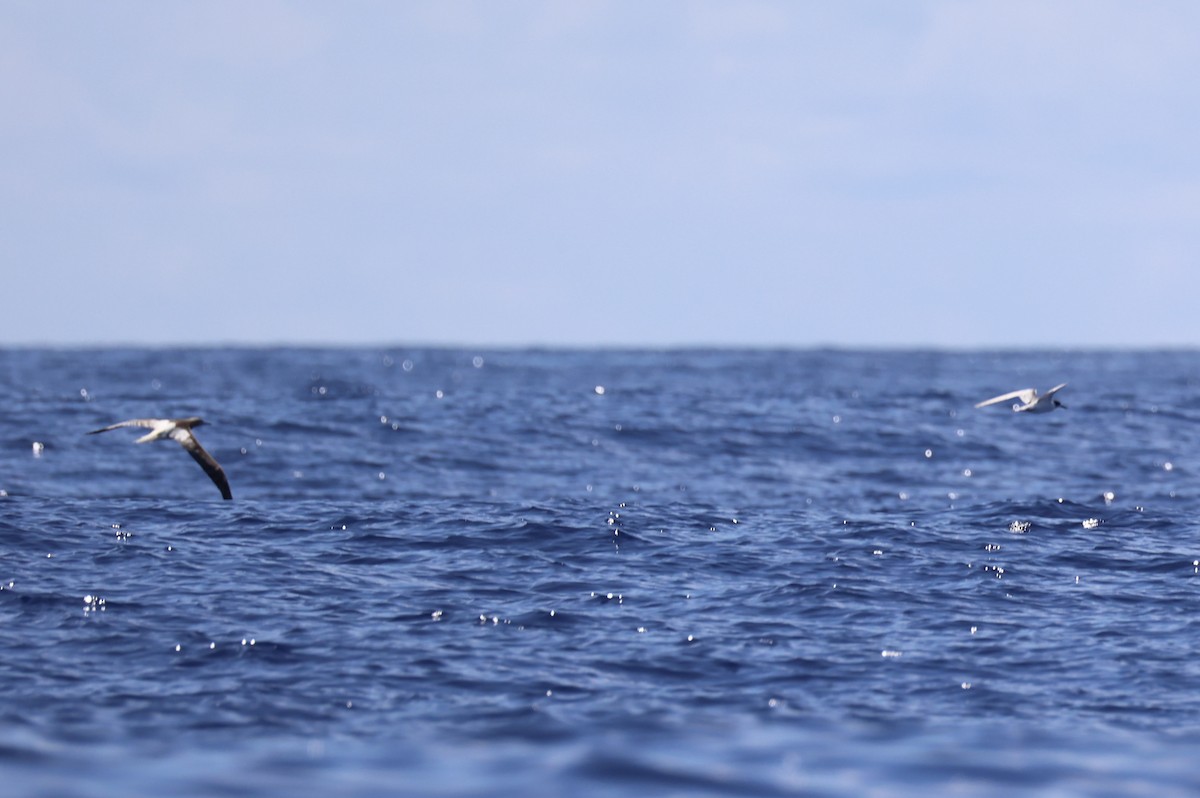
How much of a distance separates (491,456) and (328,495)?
7.01m

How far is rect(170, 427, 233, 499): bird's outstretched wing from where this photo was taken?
19422mm

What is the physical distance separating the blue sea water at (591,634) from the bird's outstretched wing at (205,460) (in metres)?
1.41

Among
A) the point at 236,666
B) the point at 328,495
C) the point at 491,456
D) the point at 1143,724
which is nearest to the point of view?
the point at 1143,724

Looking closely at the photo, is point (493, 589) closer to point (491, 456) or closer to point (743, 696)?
point (743, 696)

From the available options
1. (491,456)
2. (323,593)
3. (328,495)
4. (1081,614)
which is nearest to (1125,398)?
(491,456)

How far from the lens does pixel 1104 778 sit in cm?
1245

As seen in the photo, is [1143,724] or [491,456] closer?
[1143,724]

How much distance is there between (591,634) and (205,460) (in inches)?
239

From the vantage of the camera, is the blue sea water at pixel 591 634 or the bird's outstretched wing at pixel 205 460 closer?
the blue sea water at pixel 591 634

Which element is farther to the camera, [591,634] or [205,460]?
[205,460]

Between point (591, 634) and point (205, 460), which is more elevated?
point (205, 460)

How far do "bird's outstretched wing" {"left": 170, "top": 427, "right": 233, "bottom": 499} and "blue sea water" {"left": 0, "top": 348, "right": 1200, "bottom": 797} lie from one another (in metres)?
1.41

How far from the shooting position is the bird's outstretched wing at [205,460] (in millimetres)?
19422

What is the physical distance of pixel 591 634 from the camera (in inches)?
696
